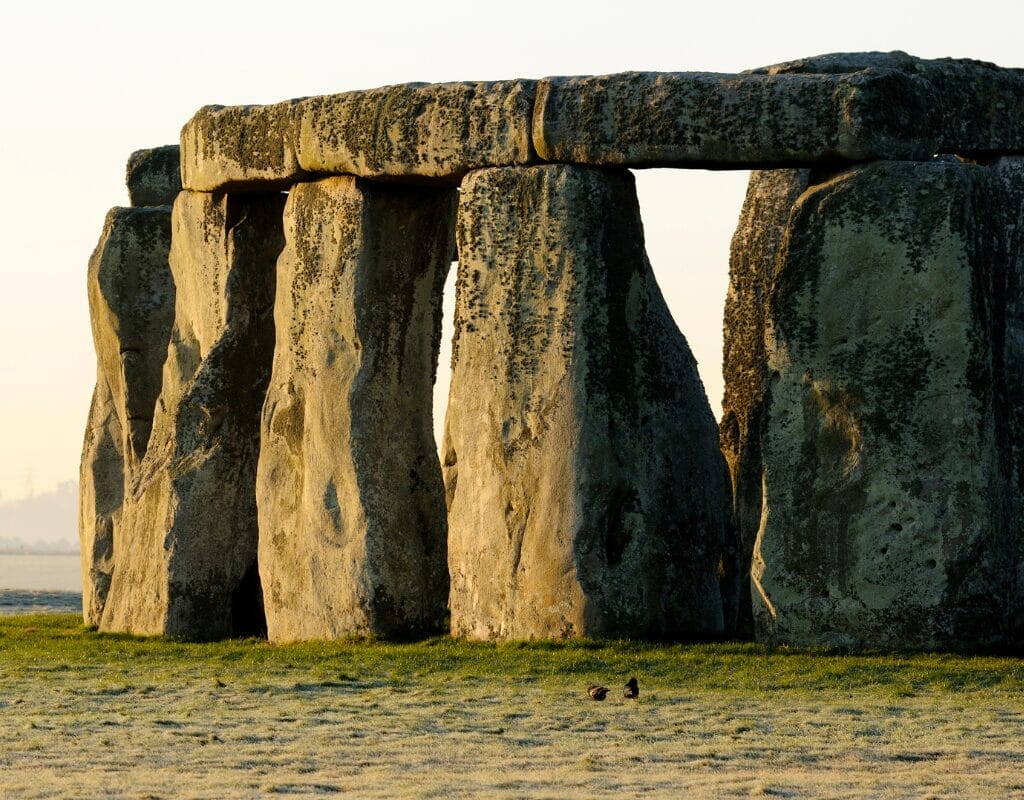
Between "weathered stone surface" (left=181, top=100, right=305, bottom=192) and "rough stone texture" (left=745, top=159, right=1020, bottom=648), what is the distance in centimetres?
394

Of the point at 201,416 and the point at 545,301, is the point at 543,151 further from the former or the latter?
the point at 201,416

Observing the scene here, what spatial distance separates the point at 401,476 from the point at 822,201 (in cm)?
365

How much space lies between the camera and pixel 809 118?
1472 centimetres

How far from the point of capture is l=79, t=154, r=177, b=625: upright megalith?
2002 centimetres

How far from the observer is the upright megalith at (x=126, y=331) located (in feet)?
65.7

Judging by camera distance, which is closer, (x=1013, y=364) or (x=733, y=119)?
(x=733, y=119)

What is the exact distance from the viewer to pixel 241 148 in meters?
17.3

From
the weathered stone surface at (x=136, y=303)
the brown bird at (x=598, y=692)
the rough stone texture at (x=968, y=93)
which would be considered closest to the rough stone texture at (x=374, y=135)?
the rough stone texture at (x=968, y=93)

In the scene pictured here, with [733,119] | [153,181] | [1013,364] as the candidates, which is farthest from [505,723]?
[153,181]

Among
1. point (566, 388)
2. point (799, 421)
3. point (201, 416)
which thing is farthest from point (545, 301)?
point (201, 416)

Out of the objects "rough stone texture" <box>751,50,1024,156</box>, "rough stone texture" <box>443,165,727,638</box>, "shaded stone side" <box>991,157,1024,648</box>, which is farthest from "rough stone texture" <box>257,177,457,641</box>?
"shaded stone side" <box>991,157,1024,648</box>

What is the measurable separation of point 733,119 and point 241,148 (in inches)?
163

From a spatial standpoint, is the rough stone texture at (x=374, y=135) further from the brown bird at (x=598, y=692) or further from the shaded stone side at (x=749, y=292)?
the brown bird at (x=598, y=692)

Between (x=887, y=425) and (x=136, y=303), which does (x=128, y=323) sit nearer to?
(x=136, y=303)
